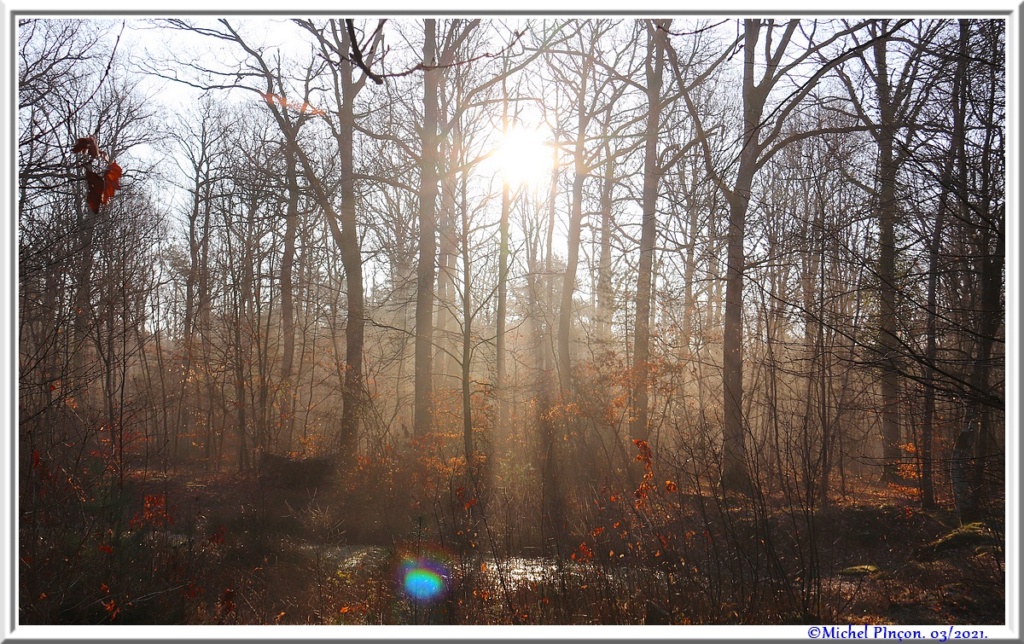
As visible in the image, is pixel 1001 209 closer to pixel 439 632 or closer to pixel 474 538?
pixel 439 632

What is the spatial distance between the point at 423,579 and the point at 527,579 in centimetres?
107

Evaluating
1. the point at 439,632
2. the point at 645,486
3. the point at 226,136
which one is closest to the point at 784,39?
the point at 645,486

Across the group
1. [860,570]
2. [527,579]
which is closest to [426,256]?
[527,579]

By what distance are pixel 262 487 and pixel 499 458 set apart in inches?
167

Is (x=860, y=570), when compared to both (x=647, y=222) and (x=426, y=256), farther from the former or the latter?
(x=426, y=256)

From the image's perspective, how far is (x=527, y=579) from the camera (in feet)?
20.7

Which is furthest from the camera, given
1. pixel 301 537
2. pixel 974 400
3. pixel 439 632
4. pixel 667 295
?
pixel 667 295

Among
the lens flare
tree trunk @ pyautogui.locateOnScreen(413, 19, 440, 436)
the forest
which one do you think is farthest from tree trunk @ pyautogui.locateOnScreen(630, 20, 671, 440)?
the lens flare

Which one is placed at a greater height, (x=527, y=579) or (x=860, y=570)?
(x=527, y=579)

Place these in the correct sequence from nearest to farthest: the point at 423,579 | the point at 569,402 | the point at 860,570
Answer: the point at 423,579
the point at 860,570
the point at 569,402

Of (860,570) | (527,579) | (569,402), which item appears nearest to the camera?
(527,579)

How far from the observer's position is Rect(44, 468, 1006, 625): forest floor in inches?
199

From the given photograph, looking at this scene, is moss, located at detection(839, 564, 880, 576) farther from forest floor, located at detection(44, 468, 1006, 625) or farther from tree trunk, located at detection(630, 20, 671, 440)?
tree trunk, located at detection(630, 20, 671, 440)

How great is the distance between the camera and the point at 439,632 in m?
3.71
